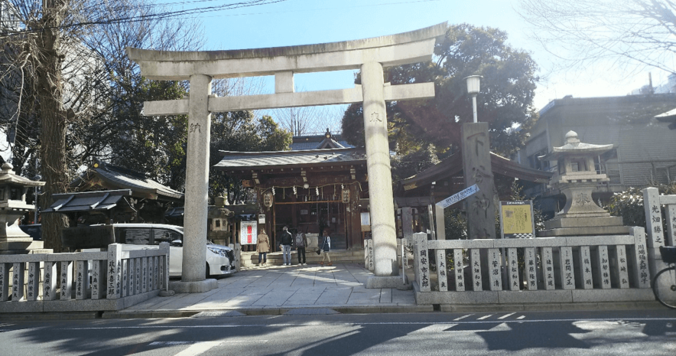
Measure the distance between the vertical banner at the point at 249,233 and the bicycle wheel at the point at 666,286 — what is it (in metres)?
14.5

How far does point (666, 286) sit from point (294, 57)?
27.4ft

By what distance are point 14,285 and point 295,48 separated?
7.37 m

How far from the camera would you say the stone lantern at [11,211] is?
359 inches

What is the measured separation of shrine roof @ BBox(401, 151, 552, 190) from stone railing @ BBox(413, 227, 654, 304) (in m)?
8.23

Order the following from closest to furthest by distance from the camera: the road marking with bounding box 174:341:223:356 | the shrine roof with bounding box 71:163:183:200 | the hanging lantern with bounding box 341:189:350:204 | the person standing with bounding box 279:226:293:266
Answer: the road marking with bounding box 174:341:223:356
the shrine roof with bounding box 71:163:183:200
the person standing with bounding box 279:226:293:266
the hanging lantern with bounding box 341:189:350:204

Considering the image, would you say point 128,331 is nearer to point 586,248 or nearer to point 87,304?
point 87,304

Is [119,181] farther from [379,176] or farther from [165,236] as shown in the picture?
[379,176]

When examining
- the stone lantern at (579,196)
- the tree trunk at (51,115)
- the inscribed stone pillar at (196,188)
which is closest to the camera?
the stone lantern at (579,196)

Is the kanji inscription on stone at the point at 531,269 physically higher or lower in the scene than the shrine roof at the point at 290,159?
lower

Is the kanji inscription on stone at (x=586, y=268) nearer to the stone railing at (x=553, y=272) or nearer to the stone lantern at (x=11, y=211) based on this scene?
the stone railing at (x=553, y=272)

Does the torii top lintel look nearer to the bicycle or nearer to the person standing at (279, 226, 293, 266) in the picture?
the bicycle

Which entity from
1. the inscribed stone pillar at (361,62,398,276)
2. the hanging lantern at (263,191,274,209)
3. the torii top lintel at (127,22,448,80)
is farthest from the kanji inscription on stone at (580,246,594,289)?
the hanging lantern at (263,191,274,209)

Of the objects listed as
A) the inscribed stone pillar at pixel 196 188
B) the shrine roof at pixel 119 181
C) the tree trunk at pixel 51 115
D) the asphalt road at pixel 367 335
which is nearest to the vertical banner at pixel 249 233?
the shrine roof at pixel 119 181

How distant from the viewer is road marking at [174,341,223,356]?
15.7ft
